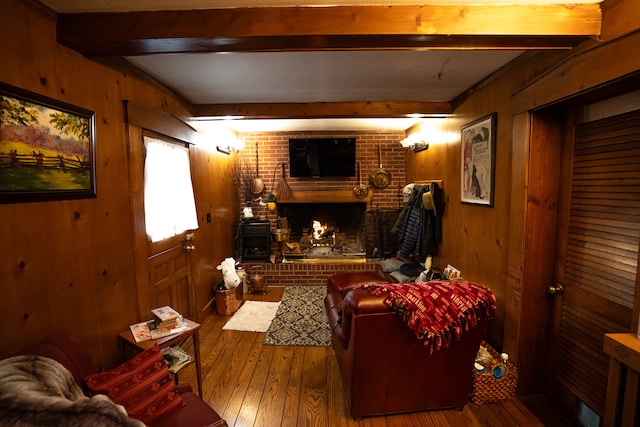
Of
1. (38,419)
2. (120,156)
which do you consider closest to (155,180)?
(120,156)

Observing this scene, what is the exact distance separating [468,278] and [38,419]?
2.94 meters

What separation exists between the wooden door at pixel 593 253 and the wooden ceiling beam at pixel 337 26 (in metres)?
0.61

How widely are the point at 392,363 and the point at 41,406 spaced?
61.9 inches

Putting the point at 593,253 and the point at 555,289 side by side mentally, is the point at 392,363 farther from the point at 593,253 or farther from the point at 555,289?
the point at 593,253

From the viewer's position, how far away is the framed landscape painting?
47.1 inches

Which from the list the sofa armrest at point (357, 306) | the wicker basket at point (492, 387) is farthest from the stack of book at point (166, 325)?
the wicker basket at point (492, 387)

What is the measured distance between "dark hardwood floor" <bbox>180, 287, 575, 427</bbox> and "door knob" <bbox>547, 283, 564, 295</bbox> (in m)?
0.79

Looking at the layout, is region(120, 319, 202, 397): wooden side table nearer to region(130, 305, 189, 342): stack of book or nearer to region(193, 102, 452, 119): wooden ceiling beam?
region(130, 305, 189, 342): stack of book

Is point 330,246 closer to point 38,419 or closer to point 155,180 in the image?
point 155,180

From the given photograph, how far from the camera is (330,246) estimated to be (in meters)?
4.86

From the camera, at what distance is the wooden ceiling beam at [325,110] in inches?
120

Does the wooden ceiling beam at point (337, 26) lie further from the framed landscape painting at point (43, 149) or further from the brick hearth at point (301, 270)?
the brick hearth at point (301, 270)

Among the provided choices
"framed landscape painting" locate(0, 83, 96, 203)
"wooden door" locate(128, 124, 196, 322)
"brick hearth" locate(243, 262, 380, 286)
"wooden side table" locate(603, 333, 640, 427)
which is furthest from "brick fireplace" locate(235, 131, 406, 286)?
"wooden side table" locate(603, 333, 640, 427)

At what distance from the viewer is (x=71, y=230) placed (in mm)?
1511
